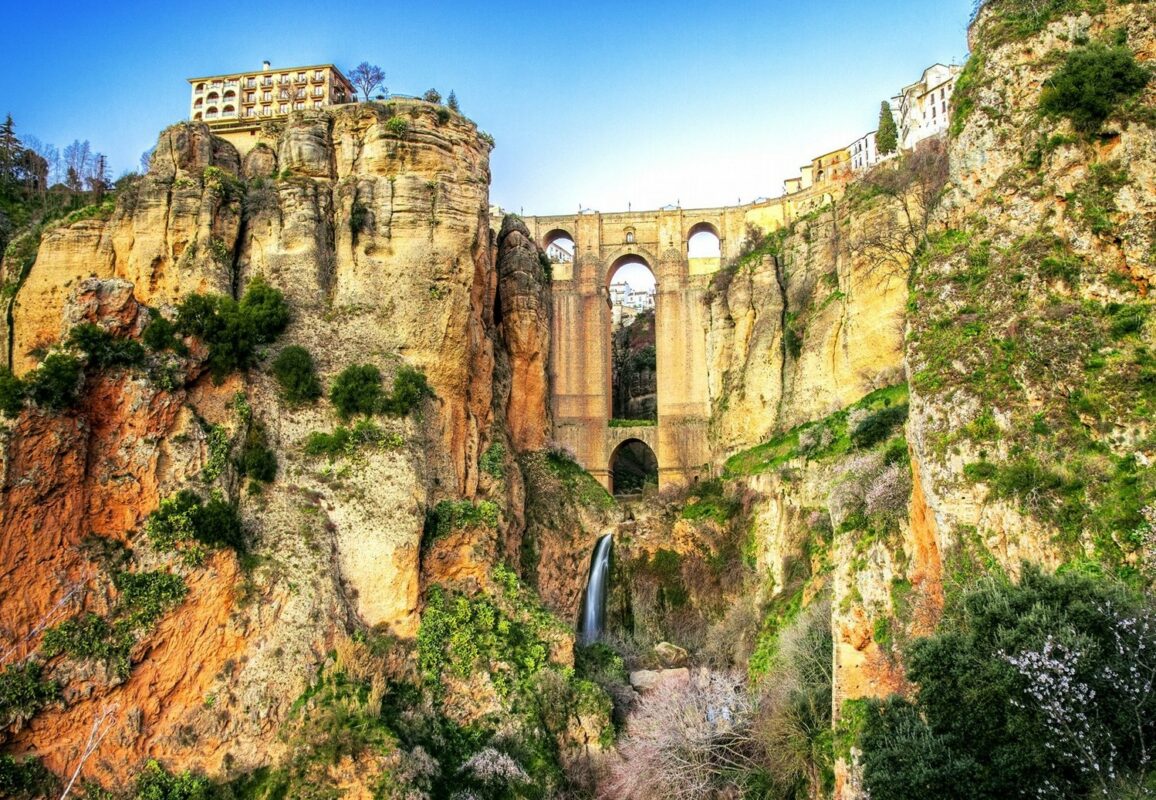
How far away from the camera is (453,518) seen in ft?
66.5

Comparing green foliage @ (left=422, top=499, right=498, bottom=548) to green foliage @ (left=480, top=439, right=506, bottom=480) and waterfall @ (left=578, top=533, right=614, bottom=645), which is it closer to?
green foliage @ (left=480, top=439, right=506, bottom=480)

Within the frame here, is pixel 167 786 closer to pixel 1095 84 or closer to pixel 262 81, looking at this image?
pixel 1095 84

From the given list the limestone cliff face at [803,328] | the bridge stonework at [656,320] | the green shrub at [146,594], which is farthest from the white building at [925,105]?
the green shrub at [146,594]

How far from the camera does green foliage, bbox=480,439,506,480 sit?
22.9 meters

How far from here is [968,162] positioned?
559 inches

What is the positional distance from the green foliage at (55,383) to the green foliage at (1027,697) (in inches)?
561

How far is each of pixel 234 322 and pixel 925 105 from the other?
45321 mm

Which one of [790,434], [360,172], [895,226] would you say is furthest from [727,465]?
[360,172]

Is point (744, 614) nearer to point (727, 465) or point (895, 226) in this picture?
point (727, 465)

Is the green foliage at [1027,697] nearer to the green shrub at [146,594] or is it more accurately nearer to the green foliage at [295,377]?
the green shrub at [146,594]

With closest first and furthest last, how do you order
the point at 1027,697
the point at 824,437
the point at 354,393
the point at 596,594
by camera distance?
the point at 1027,697, the point at 354,393, the point at 824,437, the point at 596,594

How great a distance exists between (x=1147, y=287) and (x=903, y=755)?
264 inches

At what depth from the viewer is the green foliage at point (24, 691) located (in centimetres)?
1422


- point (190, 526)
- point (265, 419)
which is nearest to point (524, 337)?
point (265, 419)
